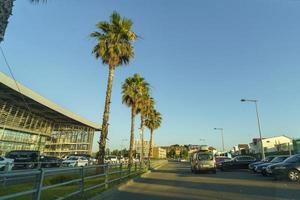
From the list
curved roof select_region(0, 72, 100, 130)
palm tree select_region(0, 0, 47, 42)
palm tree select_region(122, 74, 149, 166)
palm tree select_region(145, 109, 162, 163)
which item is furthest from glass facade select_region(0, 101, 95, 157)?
palm tree select_region(0, 0, 47, 42)

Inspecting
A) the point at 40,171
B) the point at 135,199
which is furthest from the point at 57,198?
the point at 135,199

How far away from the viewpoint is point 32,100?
58.9 metres

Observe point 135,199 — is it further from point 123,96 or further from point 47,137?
point 47,137

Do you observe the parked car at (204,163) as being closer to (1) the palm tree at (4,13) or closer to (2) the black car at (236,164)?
(2) the black car at (236,164)

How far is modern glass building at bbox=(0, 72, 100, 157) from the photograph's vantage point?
2218 inches

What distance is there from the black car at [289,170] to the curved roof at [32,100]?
3268 cm

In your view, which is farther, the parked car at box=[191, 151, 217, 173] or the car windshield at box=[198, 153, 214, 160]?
the car windshield at box=[198, 153, 214, 160]

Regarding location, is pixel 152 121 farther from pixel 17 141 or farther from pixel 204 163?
pixel 204 163

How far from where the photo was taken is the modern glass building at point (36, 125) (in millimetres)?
56338

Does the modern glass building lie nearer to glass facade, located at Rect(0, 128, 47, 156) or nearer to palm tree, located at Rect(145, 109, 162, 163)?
glass facade, located at Rect(0, 128, 47, 156)

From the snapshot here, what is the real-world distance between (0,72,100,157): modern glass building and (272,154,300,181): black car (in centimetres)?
3268

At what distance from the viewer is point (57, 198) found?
1007 centimetres

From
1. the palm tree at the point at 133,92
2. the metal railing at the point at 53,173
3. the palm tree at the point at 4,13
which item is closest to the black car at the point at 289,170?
the metal railing at the point at 53,173

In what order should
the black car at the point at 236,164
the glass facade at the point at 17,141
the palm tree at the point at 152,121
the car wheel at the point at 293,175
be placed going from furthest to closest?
the palm tree at the point at 152,121 → the glass facade at the point at 17,141 → the black car at the point at 236,164 → the car wheel at the point at 293,175
